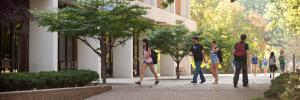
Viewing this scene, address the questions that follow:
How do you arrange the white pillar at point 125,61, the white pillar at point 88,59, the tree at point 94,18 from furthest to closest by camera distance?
the white pillar at point 125,61
the white pillar at point 88,59
the tree at point 94,18

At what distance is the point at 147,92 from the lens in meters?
15.0

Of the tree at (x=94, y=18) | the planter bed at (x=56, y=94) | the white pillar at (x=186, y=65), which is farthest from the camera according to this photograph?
the white pillar at (x=186, y=65)

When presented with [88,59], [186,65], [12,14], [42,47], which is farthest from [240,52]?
[186,65]

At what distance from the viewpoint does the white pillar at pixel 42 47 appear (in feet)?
79.2

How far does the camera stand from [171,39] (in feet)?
89.3

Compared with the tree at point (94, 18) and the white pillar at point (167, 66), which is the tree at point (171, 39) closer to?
the tree at point (94, 18)

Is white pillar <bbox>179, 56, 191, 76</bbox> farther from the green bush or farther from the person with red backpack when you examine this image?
the green bush

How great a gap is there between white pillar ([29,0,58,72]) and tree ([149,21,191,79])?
481cm

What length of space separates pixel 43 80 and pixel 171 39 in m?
14.4

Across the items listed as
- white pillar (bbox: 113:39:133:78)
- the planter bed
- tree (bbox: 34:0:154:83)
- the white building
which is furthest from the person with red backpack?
white pillar (bbox: 113:39:133:78)

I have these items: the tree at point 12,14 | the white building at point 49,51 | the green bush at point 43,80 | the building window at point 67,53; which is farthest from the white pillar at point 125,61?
the green bush at point 43,80

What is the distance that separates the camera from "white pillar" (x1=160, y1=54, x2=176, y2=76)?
4256 centimetres

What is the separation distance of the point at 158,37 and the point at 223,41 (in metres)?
4.87

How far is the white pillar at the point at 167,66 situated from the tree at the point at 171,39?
14142 mm
